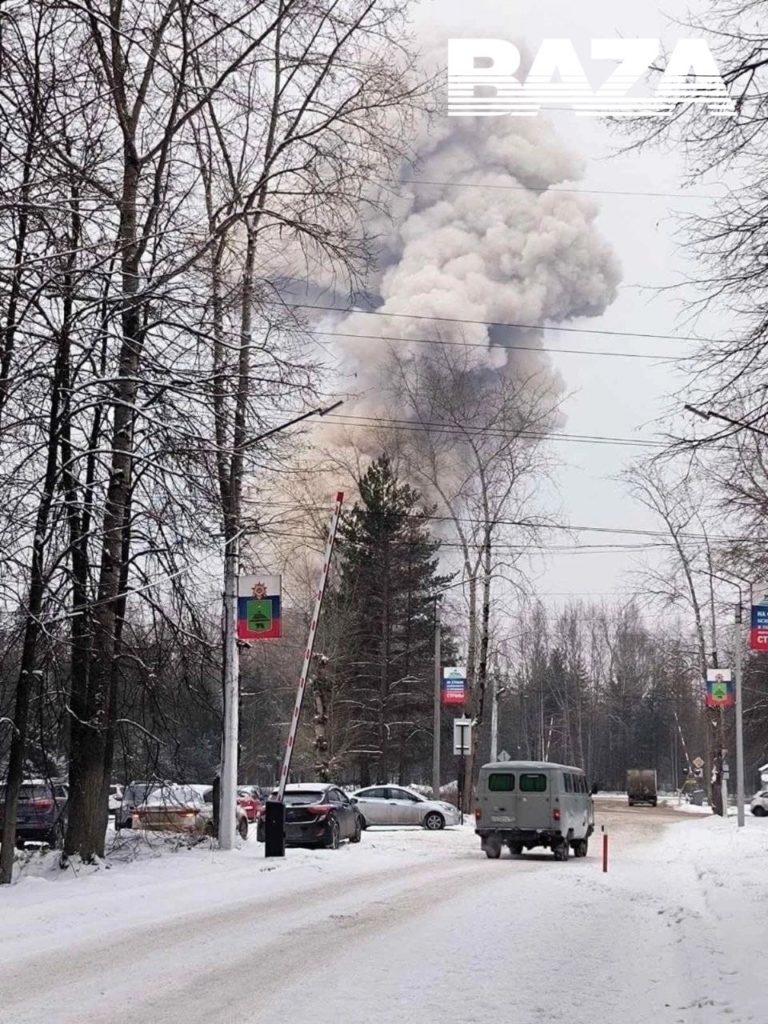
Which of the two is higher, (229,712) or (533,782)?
(229,712)

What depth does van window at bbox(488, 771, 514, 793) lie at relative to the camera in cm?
2767

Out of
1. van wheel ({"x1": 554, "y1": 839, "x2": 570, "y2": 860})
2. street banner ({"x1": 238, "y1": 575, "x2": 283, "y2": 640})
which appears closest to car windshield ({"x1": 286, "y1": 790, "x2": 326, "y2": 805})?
van wheel ({"x1": 554, "y1": 839, "x2": 570, "y2": 860})

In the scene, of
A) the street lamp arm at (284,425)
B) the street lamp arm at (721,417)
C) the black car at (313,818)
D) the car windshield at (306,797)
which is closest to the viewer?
the street lamp arm at (721,417)

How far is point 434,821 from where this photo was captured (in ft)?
137

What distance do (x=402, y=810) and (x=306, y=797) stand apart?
14140 millimetres

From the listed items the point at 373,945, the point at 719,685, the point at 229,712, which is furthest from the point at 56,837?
the point at 719,685

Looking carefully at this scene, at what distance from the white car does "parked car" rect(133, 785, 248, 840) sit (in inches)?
383

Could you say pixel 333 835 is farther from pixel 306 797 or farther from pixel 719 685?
pixel 719 685

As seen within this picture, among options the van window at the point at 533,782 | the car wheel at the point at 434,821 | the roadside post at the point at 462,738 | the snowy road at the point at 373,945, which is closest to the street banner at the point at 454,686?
the roadside post at the point at 462,738

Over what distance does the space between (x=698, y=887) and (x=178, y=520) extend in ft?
31.0

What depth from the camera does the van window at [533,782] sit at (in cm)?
2736

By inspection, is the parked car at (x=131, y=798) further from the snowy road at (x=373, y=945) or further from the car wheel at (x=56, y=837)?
the snowy road at (x=373, y=945)

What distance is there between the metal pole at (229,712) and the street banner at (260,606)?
44cm

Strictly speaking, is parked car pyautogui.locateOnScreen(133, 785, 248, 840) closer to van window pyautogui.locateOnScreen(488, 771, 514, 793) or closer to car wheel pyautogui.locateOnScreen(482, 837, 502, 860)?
car wheel pyautogui.locateOnScreen(482, 837, 502, 860)
